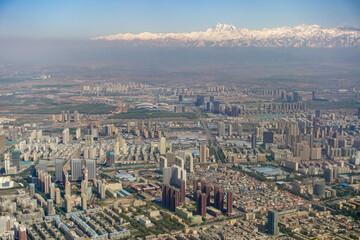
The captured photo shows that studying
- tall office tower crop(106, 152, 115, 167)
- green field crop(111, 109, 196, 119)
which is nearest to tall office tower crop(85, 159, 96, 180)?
tall office tower crop(106, 152, 115, 167)

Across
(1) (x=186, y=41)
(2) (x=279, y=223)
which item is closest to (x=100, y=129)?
(2) (x=279, y=223)

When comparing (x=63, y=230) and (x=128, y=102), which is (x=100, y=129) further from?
(x=63, y=230)

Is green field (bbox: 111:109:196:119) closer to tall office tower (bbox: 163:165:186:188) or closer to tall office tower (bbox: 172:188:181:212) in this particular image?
tall office tower (bbox: 163:165:186:188)

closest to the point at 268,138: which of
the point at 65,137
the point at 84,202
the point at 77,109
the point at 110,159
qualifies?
the point at 110,159

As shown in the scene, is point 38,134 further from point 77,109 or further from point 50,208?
point 50,208

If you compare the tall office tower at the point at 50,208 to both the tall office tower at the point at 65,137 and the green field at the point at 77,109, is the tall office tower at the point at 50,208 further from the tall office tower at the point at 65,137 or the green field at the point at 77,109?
the green field at the point at 77,109

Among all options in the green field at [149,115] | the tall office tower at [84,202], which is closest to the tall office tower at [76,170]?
the tall office tower at [84,202]
